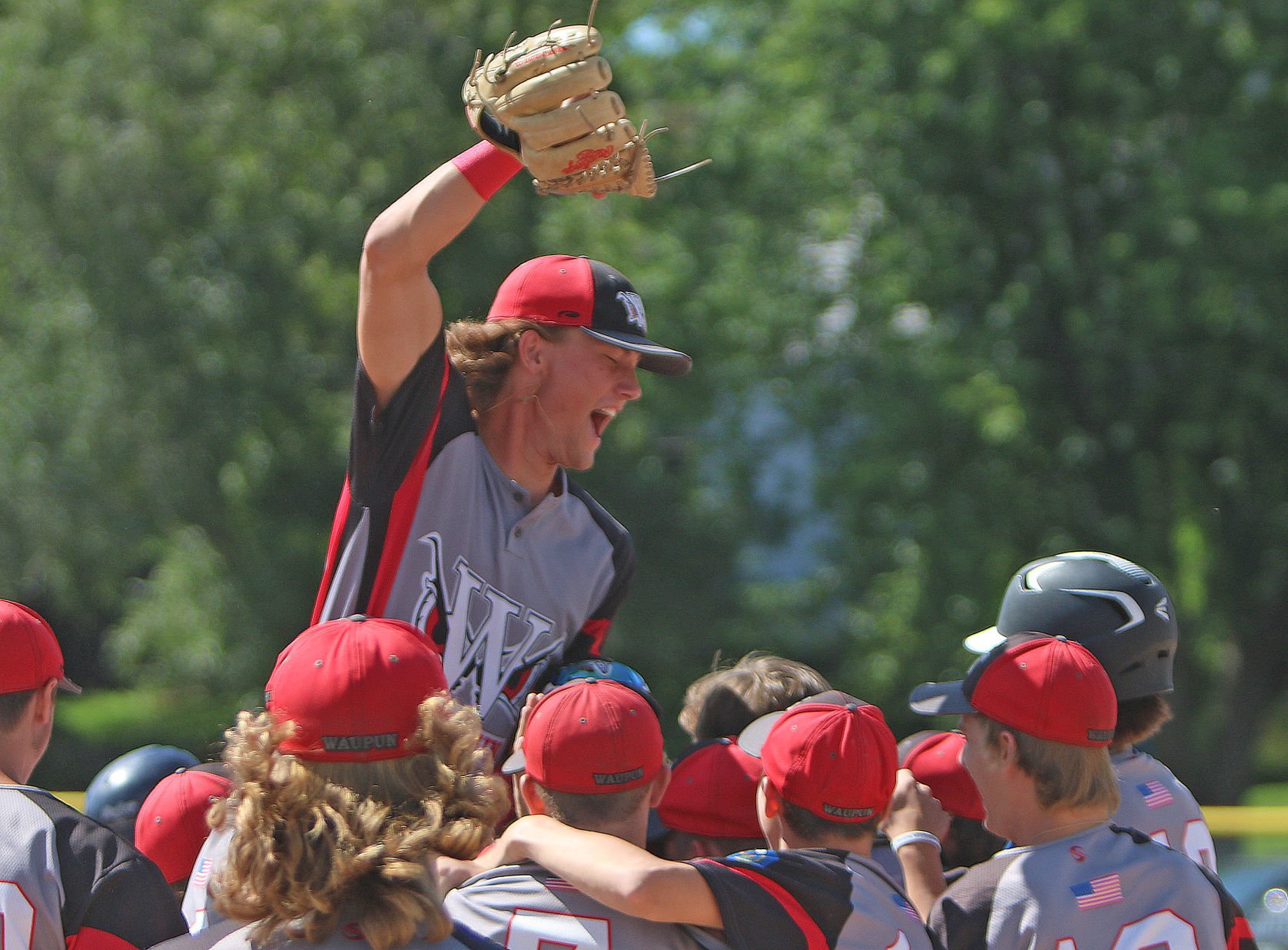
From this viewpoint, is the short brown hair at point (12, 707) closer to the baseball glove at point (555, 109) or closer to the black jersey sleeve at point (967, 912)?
the baseball glove at point (555, 109)

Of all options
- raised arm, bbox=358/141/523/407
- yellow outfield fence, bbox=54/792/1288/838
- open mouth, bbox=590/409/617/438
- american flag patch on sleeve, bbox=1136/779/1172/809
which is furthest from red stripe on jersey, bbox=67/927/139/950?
yellow outfield fence, bbox=54/792/1288/838

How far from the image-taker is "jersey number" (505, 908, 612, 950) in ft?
7.84

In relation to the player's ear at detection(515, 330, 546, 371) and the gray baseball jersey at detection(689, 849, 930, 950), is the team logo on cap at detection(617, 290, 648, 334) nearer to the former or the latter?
the player's ear at detection(515, 330, 546, 371)

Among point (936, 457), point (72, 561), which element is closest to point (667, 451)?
point (936, 457)

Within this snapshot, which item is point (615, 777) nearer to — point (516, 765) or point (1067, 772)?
point (516, 765)

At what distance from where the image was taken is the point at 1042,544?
12961 millimetres

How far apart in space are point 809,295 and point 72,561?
27.8 ft

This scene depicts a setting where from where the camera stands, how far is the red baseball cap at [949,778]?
3.50 m

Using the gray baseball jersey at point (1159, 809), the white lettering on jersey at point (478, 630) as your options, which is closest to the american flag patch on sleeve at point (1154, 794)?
the gray baseball jersey at point (1159, 809)

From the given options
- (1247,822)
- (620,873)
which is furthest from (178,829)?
(1247,822)

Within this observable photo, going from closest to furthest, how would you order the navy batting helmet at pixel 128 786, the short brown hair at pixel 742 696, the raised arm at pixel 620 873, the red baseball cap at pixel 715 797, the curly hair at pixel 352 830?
the curly hair at pixel 352 830 < the raised arm at pixel 620 873 < the red baseball cap at pixel 715 797 < the short brown hair at pixel 742 696 < the navy batting helmet at pixel 128 786

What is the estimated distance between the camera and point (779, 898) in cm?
243

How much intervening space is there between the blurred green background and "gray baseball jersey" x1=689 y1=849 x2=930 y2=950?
392 inches

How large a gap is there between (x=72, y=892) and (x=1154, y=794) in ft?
7.17
